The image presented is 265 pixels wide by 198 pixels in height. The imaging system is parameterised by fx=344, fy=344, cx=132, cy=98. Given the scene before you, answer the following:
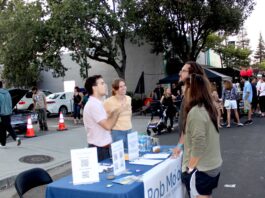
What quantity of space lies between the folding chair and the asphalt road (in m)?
1.68

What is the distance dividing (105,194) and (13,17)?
1798cm

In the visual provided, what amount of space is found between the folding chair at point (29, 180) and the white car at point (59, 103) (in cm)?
1730

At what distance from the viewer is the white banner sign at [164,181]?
3275mm

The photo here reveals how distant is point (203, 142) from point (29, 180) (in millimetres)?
1960

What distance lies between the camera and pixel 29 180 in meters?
3.79

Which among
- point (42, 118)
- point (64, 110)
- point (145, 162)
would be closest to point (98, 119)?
point (145, 162)

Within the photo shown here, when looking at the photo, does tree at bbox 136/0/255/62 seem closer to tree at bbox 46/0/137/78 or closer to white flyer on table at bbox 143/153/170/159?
tree at bbox 46/0/137/78

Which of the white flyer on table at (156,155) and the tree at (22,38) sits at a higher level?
the tree at (22,38)

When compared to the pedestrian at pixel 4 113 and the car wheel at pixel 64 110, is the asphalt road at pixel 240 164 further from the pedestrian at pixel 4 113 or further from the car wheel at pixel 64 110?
the car wheel at pixel 64 110

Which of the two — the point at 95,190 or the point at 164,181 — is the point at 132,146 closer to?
the point at 164,181

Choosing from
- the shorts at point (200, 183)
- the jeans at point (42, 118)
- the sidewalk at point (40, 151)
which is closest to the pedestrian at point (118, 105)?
the shorts at point (200, 183)

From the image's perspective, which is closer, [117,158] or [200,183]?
[200,183]

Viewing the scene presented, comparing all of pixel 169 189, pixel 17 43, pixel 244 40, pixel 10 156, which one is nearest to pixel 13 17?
pixel 17 43

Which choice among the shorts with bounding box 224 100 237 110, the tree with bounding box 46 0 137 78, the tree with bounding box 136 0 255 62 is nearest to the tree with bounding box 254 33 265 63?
the tree with bounding box 136 0 255 62
